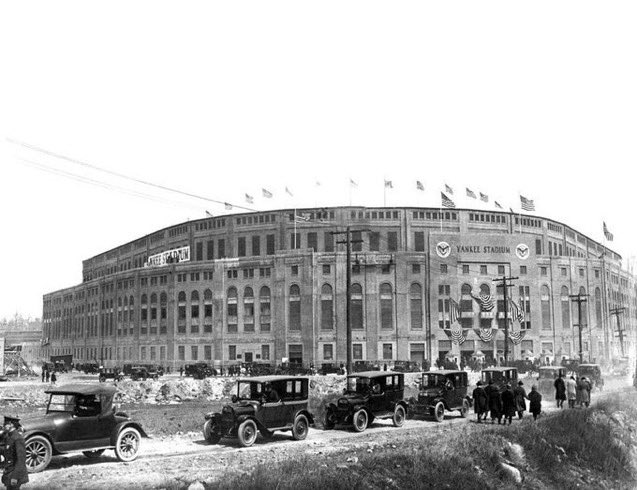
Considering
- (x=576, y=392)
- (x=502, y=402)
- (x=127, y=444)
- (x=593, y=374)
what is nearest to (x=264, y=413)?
(x=127, y=444)

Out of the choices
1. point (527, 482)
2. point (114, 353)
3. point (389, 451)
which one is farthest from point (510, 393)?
point (114, 353)

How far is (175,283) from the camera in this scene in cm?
8700

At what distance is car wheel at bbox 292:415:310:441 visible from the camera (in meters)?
21.7

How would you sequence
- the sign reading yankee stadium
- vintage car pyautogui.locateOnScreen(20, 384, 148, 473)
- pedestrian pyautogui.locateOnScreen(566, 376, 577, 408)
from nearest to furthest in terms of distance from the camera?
vintage car pyautogui.locateOnScreen(20, 384, 148, 473)
pedestrian pyautogui.locateOnScreen(566, 376, 577, 408)
the sign reading yankee stadium

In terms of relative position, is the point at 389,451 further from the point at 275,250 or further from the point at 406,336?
the point at 275,250

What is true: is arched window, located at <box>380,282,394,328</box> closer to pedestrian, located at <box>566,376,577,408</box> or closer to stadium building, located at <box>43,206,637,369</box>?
stadium building, located at <box>43,206,637,369</box>

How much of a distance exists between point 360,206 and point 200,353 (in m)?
27.6

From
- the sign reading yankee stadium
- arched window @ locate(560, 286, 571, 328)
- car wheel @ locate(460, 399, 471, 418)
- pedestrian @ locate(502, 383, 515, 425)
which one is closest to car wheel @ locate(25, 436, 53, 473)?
pedestrian @ locate(502, 383, 515, 425)

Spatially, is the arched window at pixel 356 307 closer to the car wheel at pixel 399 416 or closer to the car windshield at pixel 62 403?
the car wheel at pixel 399 416

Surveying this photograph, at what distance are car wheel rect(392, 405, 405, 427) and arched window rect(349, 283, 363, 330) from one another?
169 ft

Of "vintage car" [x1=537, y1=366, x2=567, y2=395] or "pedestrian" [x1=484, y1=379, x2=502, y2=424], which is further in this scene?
"vintage car" [x1=537, y1=366, x2=567, y2=395]

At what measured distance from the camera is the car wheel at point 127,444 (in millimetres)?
17438

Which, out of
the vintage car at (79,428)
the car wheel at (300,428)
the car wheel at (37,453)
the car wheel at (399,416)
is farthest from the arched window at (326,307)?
the car wheel at (37,453)

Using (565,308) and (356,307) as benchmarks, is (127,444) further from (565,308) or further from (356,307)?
(565,308)
